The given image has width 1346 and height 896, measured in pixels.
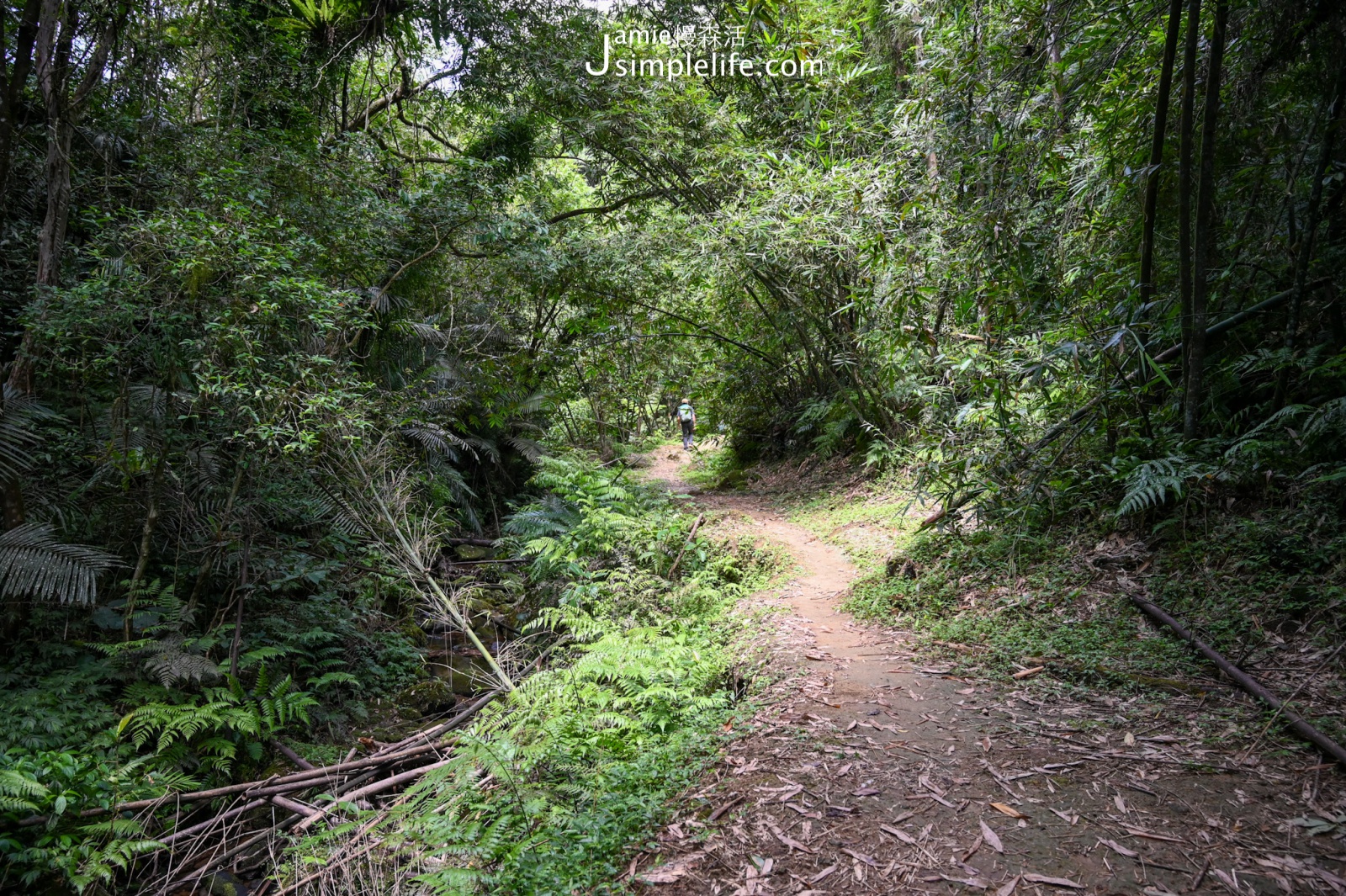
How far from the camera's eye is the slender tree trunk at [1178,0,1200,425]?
3.51 m

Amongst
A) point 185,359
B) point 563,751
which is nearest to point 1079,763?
point 563,751

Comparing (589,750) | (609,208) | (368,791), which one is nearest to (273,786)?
(368,791)

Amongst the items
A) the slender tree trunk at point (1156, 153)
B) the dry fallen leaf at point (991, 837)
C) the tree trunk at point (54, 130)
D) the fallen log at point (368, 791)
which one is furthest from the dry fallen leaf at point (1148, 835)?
the tree trunk at point (54, 130)

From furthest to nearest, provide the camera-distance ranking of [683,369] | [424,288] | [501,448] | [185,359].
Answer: [683,369] < [501,448] < [424,288] < [185,359]

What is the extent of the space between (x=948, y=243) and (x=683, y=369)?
822 cm

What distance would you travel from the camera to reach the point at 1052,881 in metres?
2.06

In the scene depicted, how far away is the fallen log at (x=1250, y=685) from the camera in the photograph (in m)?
2.36

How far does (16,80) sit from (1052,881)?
7.59m

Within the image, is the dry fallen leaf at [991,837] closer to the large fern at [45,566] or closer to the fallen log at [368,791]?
the fallen log at [368,791]

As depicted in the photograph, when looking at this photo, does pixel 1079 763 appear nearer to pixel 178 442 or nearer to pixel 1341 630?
pixel 1341 630

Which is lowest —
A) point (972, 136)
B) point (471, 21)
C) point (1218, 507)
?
point (1218, 507)

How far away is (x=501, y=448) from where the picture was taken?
1162 cm

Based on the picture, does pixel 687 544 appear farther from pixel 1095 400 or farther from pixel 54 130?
pixel 54 130

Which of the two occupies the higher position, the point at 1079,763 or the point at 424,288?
the point at 424,288
